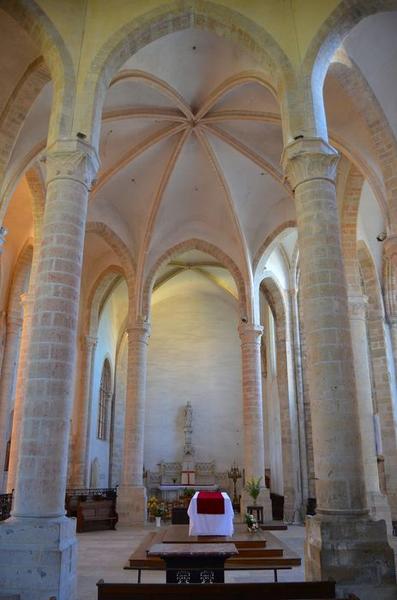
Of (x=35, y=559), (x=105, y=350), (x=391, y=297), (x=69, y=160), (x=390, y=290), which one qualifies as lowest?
(x=35, y=559)

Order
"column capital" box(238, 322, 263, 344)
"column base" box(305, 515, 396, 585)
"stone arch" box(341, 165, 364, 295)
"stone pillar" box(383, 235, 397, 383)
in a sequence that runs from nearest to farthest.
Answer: "column base" box(305, 515, 396, 585) → "stone arch" box(341, 165, 364, 295) → "stone pillar" box(383, 235, 397, 383) → "column capital" box(238, 322, 263, 344)

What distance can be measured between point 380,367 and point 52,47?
13.2 metres

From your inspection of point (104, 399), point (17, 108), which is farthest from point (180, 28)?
point (104, 399)

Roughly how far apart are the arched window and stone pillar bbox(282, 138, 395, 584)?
16.9m

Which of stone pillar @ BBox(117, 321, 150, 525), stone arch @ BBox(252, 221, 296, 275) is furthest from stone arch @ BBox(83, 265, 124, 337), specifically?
stone arch @ BBox(252, 221, 296, 275)

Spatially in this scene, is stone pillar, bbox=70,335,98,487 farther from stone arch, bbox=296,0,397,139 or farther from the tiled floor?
stone arch, bbox=296,0,397,139

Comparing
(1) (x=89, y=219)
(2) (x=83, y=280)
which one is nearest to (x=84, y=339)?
(2) (x=83, y=280)

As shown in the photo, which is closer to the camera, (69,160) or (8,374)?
(69,160)

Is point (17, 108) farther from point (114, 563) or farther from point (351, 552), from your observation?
point (351, 552)

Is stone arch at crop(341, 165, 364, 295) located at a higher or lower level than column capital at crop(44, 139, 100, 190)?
higher

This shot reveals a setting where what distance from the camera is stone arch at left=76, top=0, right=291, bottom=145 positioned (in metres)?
9.05

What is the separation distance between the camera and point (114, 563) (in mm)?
9523

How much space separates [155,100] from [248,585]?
1229 cm

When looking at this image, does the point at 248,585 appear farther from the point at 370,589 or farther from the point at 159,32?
the point at 159,32
